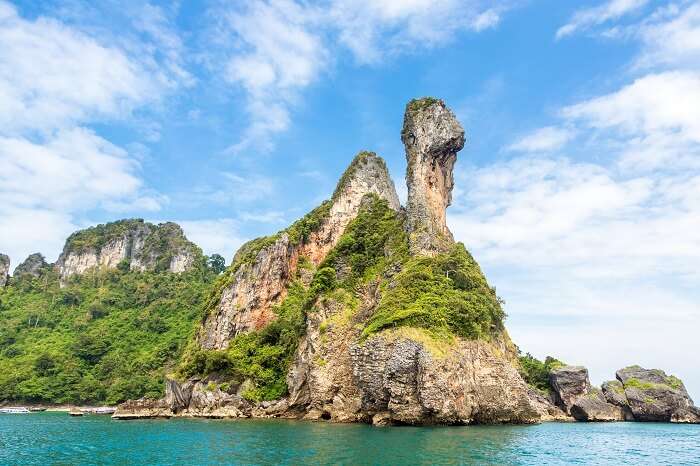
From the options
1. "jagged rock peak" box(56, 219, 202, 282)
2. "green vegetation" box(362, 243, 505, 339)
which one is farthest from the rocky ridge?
"jagged rock peak" box(56, 219, 202, 282)

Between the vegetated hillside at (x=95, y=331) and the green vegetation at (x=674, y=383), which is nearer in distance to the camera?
the green vegetation at (x=674, y=383)

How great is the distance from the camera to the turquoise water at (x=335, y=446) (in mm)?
27906

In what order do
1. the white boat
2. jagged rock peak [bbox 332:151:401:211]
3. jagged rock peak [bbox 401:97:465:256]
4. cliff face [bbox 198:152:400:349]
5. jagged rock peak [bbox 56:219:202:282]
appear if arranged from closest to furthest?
jagged rock peak [bbox 401:97:465:256] → the white boat → cliff face [bbox 198:152:400:349] → jagged rock peak [bbox 332:151:401:211] → jagged rock peak [bbox 56:219:202:282]

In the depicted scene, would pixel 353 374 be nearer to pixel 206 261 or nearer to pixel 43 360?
pixel 43 360

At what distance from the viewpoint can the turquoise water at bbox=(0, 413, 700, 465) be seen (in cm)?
2791

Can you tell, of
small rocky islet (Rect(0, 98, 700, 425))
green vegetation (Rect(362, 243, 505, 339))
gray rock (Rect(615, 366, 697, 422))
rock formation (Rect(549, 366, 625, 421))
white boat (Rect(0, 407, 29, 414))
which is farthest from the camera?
white boat (Rect(0, 407, 29, 414))

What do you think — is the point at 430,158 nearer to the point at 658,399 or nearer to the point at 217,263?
the point at 658,399

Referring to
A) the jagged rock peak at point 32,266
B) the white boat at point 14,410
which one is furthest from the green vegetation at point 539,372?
the jagged rock peak at point 32,266

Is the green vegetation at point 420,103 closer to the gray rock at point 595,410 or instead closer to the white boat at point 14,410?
the gray rock at point 595,410

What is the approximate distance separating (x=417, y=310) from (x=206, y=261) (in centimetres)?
→ 9646

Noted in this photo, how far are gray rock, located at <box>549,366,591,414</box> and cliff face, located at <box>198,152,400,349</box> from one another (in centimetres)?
3638

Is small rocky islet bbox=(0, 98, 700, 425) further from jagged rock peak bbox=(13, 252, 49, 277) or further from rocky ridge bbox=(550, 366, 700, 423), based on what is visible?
jagged rock peak bbox=(13, 252, 49, 277)

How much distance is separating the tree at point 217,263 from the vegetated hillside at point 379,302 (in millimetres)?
57467

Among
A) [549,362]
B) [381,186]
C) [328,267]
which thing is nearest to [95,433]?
[328,267]
